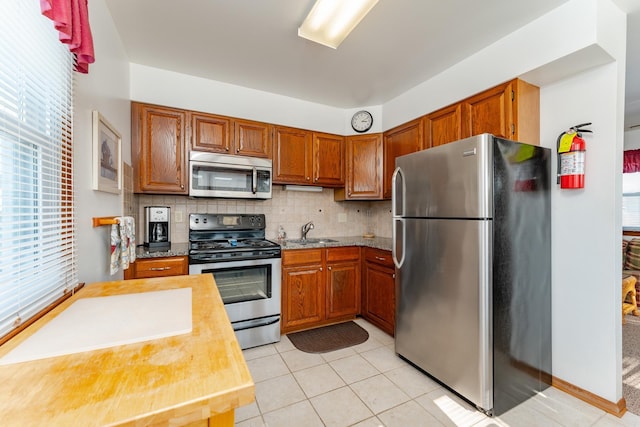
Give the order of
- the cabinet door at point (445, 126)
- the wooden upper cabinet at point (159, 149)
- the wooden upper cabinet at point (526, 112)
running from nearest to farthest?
the wooden upper cabinet at point (526, 112) → the cabinet door at point (445, 126) → the wooden upper cabinet at point (159, 149)

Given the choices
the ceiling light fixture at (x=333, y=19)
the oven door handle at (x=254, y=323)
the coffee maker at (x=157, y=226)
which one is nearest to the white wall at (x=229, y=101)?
the coffee maker at (x=157, y=226)

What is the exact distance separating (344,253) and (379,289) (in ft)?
1.68

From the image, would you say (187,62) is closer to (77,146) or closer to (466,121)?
(77,146)

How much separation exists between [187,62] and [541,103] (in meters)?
2.83

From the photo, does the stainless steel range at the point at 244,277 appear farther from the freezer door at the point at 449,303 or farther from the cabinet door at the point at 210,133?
the freezer door at the point at 449,303

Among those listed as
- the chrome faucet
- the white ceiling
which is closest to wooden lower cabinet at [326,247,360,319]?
the chrome faucet

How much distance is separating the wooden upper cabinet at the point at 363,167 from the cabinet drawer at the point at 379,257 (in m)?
0.65

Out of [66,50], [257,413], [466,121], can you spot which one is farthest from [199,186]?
[466,121]

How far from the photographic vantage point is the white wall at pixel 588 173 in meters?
1.67

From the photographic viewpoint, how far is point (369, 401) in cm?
178

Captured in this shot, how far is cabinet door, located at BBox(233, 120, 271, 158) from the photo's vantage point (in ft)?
9.02

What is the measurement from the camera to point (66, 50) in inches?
45.2

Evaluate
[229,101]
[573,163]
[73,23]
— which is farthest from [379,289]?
[73,23]

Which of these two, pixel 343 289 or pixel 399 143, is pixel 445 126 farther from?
pixel 343 289
